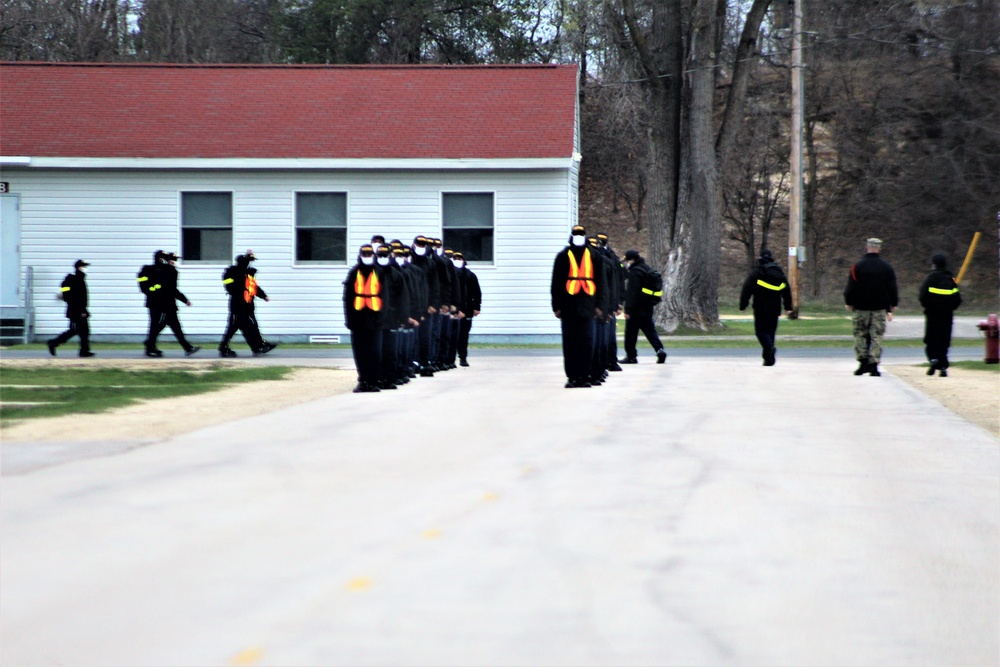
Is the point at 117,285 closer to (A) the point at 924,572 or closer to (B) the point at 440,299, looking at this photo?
(B) the point at 440,299

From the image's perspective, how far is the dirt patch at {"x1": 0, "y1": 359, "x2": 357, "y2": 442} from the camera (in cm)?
1276

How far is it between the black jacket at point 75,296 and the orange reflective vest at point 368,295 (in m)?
8.35

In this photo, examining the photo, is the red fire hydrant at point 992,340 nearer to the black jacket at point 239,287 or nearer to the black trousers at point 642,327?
the black trousers at point 642,327

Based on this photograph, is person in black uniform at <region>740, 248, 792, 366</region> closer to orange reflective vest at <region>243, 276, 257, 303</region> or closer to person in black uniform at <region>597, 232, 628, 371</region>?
person in black uniform at <region>597, 232, 628, 371</region>

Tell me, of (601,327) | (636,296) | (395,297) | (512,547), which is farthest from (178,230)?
(512,547)

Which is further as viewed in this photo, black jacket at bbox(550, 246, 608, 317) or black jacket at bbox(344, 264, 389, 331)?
black jacket at bbox(550, 246, 608, 317)

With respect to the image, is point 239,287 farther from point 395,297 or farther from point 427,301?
point 395,297

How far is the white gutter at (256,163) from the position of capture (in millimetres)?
28781

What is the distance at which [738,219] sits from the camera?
203 feet

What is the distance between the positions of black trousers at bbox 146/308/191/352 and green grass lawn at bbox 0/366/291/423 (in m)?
3.88

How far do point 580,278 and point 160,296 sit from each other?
30.9 ft

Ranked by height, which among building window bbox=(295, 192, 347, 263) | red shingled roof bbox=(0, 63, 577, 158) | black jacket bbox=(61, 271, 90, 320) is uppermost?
red shingled roof bbox=(0, 63, 577, 158)

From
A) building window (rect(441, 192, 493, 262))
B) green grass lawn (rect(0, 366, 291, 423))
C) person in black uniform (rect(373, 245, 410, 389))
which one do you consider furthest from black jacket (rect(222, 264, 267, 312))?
person in black uniform (rect(373, 245, 410, 389))

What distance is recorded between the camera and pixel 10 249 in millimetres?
29375
